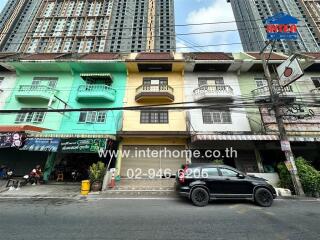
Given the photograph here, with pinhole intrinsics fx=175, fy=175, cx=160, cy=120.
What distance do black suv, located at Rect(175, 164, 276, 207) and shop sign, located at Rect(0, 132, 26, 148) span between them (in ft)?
36.5

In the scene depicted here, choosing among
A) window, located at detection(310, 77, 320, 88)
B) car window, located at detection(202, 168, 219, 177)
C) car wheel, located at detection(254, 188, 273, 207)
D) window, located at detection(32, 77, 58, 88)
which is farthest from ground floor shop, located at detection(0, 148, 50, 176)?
window, located at detection(310, 77, 320, 88)

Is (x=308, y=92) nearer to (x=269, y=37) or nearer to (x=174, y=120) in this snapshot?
(x=269, y=37)

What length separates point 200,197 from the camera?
746 cm

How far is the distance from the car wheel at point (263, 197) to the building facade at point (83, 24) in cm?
7102

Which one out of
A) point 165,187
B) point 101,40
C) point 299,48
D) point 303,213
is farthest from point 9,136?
point 299,48

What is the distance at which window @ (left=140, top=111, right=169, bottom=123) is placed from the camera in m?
14.9

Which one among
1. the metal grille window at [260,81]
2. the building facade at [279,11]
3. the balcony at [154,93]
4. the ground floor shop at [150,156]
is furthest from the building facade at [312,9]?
the ground floor shop at [150,156]

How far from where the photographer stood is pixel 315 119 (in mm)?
13320

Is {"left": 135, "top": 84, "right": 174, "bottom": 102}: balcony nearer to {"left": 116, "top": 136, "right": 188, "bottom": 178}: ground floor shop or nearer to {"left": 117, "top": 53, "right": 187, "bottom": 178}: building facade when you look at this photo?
{"left": 117, "top": 53, "right": 187, "bottom": 178}: building facade

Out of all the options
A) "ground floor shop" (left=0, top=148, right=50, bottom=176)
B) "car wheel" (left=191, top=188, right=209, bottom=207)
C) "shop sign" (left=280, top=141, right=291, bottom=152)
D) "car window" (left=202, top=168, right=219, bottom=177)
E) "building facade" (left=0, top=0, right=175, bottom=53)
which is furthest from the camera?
"building facade" (left=0, top=0, right=175, bottom=53)

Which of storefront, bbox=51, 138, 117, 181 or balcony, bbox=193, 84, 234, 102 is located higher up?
A: balcony, bbox=193, 84, 234, 102

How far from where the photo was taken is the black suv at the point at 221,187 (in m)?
7.46

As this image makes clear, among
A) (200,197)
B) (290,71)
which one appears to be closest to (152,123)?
(200,197)

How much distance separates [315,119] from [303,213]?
Result: 33.0ft
